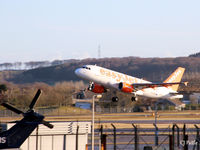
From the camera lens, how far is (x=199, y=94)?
154 metres

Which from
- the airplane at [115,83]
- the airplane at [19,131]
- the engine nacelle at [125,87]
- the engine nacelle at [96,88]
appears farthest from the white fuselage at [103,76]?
the airplane at [19,131]

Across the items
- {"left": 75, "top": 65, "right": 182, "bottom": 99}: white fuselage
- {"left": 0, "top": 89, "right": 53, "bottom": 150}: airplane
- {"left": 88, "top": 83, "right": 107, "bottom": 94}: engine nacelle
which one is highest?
{"left": 75, "top": 65, "right": 182, "bottom": 99}: white fuselage

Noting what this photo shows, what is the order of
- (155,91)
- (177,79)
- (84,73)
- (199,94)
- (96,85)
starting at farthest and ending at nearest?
1. (199,94)
2. (177,79)
3. (155,91)
4. (96,85)
5. (84,73)

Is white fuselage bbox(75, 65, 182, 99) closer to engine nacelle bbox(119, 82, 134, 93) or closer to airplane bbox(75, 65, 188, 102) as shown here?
airplane bbox(75, 65, 188, 102)

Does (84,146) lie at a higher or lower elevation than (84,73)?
lower

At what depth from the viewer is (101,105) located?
125375 millimetres

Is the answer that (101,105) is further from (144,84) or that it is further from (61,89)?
(144,84)

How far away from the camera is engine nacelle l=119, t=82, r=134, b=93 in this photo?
252 ft

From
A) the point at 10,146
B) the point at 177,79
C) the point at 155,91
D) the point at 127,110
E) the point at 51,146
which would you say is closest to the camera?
the point at 10,146

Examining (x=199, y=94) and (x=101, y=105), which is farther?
(x=199, y=94)

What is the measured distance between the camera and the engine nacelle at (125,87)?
76.7 metres

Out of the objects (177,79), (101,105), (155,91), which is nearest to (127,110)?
(101,105)

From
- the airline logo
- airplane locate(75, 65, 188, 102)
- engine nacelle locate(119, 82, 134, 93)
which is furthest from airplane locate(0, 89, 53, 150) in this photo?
engine nacelle locate(119, 82, 134, 93)

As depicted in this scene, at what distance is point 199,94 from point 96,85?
265 feet
